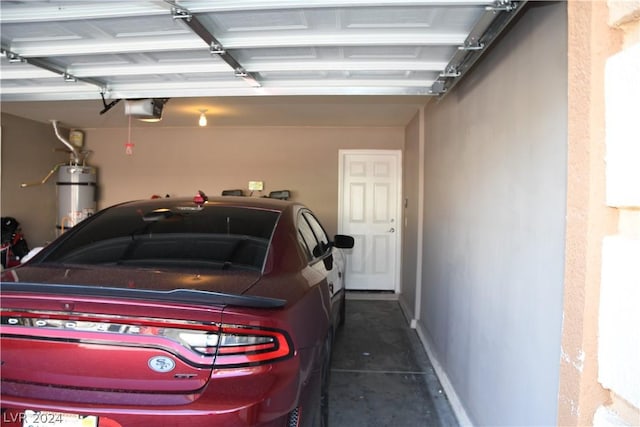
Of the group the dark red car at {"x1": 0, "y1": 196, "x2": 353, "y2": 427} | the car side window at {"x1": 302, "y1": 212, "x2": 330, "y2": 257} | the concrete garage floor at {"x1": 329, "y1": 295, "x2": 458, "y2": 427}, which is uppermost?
the car side window at {"x1": 302, "y1": 212, "x2": 330, "y2": 257}

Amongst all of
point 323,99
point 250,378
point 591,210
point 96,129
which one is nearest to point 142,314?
point 250,378

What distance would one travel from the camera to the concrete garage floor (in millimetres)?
2600

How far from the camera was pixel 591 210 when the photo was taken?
0.88 metres

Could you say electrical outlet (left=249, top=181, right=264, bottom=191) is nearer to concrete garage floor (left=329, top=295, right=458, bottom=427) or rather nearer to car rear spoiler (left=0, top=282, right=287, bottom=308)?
concrete garage floor (left=329, top=295, right=458, bottom=427)

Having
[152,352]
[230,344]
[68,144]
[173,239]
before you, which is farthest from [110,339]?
[68,144]

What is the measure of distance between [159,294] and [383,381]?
2.30 m

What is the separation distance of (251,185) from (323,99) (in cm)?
224

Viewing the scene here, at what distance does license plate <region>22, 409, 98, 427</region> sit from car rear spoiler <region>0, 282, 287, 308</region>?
0.36 meters

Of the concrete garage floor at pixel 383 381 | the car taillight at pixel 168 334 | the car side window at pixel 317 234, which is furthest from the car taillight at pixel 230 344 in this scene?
the concrete garage floor at pixel 383 381

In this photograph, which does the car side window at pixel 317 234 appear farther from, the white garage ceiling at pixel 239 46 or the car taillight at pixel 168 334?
the car taillight at pixel 168 334

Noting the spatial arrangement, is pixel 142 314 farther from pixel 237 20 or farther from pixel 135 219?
pixel 237 20

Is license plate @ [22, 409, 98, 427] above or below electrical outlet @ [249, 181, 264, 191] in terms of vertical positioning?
below

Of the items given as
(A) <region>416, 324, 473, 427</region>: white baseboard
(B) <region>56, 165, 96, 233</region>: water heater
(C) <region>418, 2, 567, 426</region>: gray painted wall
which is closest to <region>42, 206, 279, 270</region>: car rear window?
(C) <region>418, 2, 567, 426</region>: gray painted wall

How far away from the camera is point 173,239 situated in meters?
2.04
